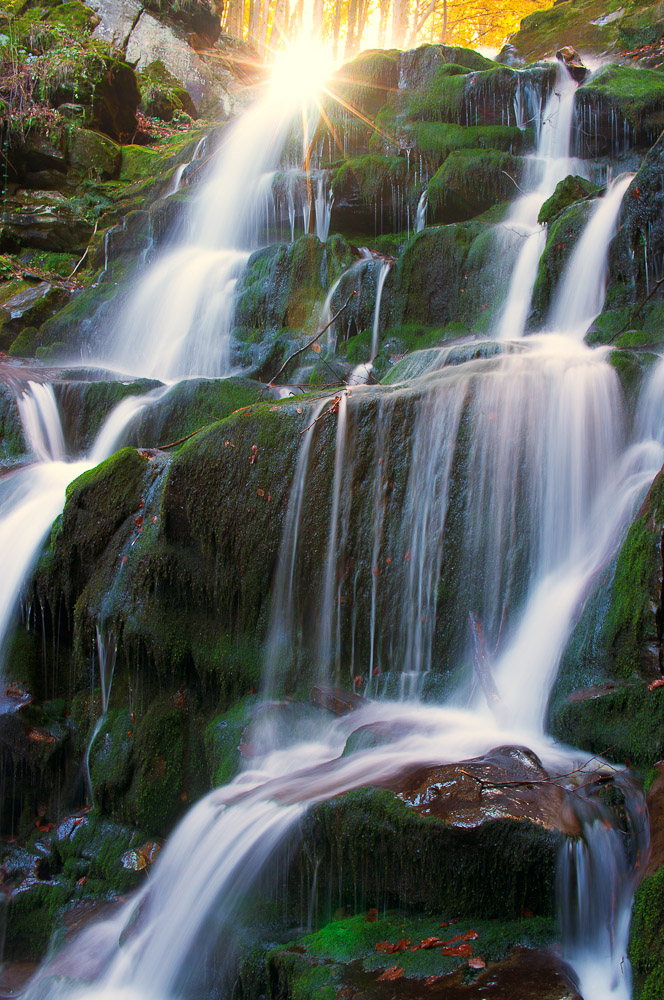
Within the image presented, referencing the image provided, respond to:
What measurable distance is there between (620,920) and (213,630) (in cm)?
324

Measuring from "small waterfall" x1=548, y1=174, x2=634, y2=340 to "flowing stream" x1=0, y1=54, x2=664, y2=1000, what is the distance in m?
1.05

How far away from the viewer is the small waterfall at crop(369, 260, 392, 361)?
8867 mm

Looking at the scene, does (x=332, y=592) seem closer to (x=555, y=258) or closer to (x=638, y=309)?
(x=638, y=309)

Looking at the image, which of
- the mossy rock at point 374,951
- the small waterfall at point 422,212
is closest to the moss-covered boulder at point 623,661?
the mossy rock at point 374,951

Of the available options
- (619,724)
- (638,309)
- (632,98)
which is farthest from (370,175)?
(619,724)

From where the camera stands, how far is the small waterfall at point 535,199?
8.32m

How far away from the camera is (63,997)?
3807mm

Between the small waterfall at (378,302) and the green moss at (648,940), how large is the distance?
6839 millimetres

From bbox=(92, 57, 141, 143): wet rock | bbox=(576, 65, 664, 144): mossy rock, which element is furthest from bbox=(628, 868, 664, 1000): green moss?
bbox=(92, 57, 141, 143): wet rock

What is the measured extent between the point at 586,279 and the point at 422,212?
430cm

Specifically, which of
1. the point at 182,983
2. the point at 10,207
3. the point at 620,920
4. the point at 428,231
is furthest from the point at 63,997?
the point at 10,207

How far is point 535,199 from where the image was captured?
10555 millimetres

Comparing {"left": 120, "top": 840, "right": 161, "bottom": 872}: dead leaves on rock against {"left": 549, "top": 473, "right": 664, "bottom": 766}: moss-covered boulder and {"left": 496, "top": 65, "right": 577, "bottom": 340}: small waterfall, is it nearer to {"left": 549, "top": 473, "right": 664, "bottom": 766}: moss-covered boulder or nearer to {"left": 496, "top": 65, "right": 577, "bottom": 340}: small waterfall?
{"left": 549, "top": 473, "right": 664, "bottom": 766}: moss-covered boulder

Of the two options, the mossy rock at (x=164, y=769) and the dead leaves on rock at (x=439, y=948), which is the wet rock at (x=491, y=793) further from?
the mossy rock at (x=164, y=769)
